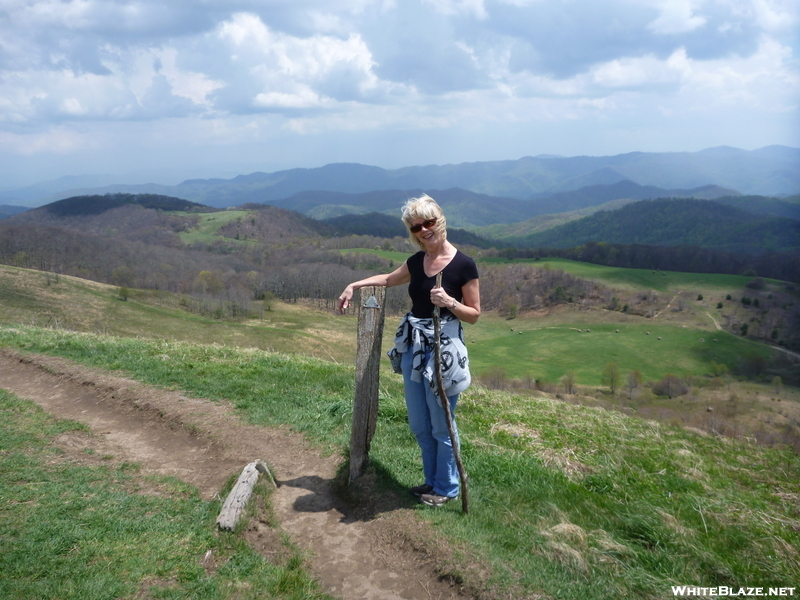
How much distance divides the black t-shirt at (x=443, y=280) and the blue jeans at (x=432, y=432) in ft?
1.88

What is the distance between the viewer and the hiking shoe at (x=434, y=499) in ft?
19.3

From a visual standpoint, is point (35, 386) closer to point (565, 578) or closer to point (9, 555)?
point (9, 555)

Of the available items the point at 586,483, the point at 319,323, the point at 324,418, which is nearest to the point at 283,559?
the point at 324,418

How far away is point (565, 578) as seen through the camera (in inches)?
188

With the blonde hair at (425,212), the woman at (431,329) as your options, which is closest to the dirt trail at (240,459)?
the woman at (431,329)

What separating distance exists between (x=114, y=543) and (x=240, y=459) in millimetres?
2237

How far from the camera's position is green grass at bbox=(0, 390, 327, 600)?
14.7 feet

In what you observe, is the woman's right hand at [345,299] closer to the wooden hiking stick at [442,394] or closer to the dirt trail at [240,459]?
the wooden hiking stick at [442,394]

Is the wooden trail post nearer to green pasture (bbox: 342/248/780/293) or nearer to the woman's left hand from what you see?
the woman's left hand

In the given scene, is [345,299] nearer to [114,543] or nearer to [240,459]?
[240,459]

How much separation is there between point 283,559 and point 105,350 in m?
9.76

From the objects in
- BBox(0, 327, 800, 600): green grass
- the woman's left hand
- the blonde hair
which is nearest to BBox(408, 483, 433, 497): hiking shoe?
BBox(0, 327, 800, 600): green grass

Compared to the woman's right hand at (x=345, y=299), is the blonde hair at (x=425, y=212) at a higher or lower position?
higher

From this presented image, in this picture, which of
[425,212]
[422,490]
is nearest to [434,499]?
[422,490]
